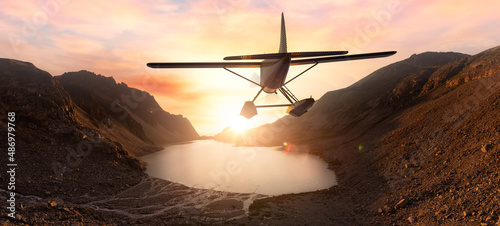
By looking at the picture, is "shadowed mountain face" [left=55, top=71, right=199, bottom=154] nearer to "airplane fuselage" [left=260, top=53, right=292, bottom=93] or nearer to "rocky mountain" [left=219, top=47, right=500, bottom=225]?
"airplane fuselage" [left=260, top=53, right=292, bottom=93]

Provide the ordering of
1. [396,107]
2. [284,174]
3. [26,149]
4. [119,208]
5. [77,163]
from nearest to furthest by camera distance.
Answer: [119,208]
[26,149]
[77,163]
[284,174]
[396,107]

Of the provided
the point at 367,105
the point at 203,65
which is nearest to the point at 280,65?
the point at 203,65

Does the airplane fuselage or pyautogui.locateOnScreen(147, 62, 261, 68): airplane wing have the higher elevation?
pyautogui.locateOnScreen(147, 62, 261, 68): airplane wing

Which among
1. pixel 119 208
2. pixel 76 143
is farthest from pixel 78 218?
pixel 76 143

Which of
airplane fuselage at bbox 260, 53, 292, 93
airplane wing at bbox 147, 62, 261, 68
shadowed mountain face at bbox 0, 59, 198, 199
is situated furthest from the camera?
shadowed mountain face at bbox 0, 59, 198, 199

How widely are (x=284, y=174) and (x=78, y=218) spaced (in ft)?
104

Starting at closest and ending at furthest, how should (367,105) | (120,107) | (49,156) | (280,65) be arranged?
(280,65), (49,156), (367,105), (120,107)

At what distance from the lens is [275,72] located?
15102 millimetres

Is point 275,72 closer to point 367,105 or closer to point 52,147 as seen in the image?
point 52,147

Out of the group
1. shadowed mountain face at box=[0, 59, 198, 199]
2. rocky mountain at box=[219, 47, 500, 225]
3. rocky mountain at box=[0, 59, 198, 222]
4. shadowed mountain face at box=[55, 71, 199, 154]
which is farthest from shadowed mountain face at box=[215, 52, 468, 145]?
rocky mountain at box=[0, 59, 198, 222]

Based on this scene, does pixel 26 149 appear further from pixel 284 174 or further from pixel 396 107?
pixel 396 107

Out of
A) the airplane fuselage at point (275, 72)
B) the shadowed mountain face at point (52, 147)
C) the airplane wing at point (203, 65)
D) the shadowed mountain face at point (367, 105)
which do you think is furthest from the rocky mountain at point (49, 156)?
the shadowed mountain face at point (367, 105)

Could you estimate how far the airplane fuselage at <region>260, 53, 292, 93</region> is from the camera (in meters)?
14.2

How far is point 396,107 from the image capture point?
69625mm
